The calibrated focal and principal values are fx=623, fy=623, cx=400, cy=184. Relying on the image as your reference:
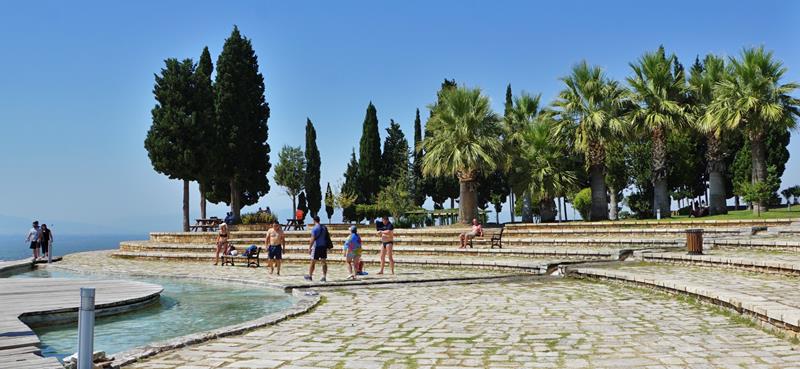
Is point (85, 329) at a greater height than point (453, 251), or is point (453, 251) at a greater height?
point (85, 329)

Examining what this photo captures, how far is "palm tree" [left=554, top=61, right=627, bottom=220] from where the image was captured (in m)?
30.9

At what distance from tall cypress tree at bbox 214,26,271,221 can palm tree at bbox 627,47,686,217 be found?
22061 mm

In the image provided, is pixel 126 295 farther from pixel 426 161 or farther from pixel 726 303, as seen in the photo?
pixel 426 161

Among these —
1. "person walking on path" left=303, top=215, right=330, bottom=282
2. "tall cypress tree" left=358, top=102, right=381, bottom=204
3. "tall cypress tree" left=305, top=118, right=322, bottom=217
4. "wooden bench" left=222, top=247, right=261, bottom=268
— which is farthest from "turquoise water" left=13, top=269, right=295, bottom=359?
"tall cypress tree" left=358, top=102, right=381, bottom=204

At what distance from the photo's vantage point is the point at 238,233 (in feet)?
94.5

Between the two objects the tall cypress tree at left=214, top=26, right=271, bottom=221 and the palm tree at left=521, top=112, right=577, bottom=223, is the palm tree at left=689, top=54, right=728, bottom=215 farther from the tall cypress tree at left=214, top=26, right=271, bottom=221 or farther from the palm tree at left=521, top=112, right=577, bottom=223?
the tall cypress tree at left=214, top=26, right=271, bottom=221

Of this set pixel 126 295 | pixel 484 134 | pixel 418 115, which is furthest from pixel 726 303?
pixel 418 115

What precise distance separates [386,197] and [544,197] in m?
13.9

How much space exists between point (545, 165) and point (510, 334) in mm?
27698

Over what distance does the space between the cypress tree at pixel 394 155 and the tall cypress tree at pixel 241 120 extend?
13.6 meters

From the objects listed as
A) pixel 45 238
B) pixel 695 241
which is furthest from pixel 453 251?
pixel 45 238

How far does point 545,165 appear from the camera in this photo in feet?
112

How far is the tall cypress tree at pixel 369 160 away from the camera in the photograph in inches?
2080

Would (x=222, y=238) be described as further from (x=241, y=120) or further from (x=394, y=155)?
(x=394, y=155)
